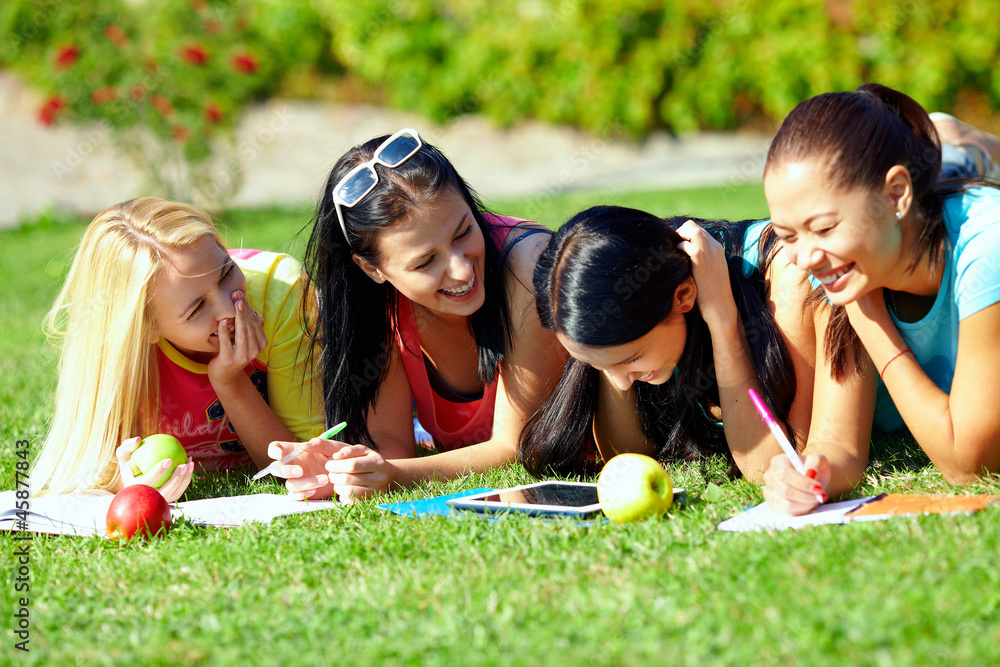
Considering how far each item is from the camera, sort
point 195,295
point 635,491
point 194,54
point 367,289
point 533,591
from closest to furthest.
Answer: point 533,591 < point 635,491 < point 195,295 < point 367,289 < point 194,54

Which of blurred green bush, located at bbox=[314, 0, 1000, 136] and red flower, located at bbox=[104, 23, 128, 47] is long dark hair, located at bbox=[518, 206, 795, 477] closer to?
red flower, located at bbox=[104, 23, 128, 47]

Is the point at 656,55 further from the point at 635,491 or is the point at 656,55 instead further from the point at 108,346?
the point at 635,491

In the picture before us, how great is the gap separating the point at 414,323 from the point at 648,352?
1298 mm

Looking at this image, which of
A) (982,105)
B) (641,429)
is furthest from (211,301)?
(982,105)

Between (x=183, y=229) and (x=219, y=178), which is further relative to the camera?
(x=219, y=178)

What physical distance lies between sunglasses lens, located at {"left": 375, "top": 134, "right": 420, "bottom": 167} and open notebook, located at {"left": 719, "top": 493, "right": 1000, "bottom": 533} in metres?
1.86

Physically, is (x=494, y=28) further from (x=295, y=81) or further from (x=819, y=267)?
(x=819, y=267)

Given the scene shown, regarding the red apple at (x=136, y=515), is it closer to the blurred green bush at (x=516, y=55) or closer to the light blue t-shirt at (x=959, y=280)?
the light blue t-shirt at (x=959, y=280)

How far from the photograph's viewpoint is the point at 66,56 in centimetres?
1152

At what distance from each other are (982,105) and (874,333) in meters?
13.1

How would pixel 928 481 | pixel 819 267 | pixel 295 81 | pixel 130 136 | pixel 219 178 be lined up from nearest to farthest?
1. pixel 819 267
2. pixel 928 481
3. pixel 130 136
4. pixel 219 178
5. pixel 295 81

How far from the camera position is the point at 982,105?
14.2 metres

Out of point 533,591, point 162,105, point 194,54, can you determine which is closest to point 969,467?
point 533,591

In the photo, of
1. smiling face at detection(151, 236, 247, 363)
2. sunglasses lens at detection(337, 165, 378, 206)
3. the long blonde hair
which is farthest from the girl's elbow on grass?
the long blonde hair
